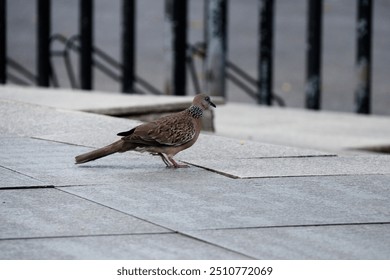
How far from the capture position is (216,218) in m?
6.82

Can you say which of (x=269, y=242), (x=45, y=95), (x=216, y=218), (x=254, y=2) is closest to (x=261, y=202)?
(x=216, y=218)

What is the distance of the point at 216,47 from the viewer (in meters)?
19.2

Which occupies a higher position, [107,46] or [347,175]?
[347,175]

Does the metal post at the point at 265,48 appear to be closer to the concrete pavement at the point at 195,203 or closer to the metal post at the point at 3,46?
the metal post at the point at 3,46

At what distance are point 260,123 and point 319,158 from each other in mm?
6988

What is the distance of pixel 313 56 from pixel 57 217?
13.1 meters

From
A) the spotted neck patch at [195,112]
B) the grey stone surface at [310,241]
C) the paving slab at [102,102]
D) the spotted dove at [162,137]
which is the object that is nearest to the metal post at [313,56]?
→ the paving slab at [102,102]

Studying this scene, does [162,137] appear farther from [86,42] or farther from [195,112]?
[86,42]

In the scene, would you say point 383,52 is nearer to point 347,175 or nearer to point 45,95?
point 45,95

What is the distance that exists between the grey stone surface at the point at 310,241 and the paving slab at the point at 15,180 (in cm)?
188

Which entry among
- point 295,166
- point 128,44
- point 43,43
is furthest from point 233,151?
point 43,43

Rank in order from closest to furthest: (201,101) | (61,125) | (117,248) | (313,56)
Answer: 1. (117,248)
2. (201,101)
3. (61,125)
4. (313,56)

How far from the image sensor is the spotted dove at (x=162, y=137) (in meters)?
8.39

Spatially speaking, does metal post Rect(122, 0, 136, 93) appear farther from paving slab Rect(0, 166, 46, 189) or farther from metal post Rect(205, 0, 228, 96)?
paving slab Rect(0, 166, 46, 189)
